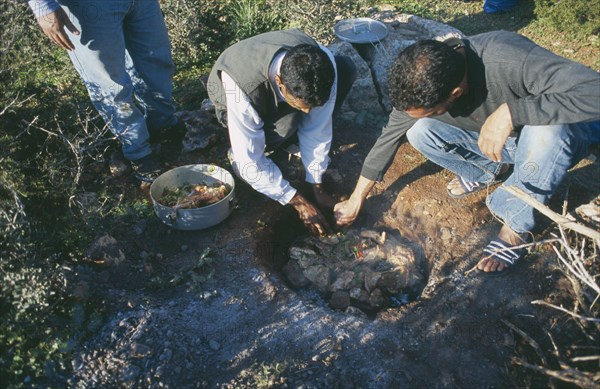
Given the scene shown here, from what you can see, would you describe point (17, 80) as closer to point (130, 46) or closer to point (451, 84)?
point (130, 46)

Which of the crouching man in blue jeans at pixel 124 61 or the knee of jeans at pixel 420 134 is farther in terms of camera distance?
the knee of jeans at pixel 420 134

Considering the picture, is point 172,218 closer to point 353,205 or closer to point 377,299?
point 353,205

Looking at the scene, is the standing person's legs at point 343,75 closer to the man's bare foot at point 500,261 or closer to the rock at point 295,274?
the rock at point 295,274

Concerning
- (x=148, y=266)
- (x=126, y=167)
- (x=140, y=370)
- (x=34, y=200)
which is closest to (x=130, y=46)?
(x=126, y=167)

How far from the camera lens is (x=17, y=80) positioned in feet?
13.9

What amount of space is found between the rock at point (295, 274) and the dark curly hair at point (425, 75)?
1327 mm

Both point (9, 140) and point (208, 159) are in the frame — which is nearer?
point (9, 140)

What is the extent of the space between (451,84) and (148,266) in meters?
2.00

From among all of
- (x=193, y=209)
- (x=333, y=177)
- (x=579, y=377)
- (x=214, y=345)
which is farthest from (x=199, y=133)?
(x=579, y=377)

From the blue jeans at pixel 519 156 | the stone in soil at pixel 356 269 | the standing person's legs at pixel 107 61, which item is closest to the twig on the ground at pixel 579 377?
the blue jeans at pixel 519 156

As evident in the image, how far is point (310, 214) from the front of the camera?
10.3 feet

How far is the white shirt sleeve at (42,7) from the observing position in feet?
8.63

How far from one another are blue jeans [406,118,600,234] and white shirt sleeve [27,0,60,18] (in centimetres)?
234

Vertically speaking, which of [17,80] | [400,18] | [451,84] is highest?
[451,84]
